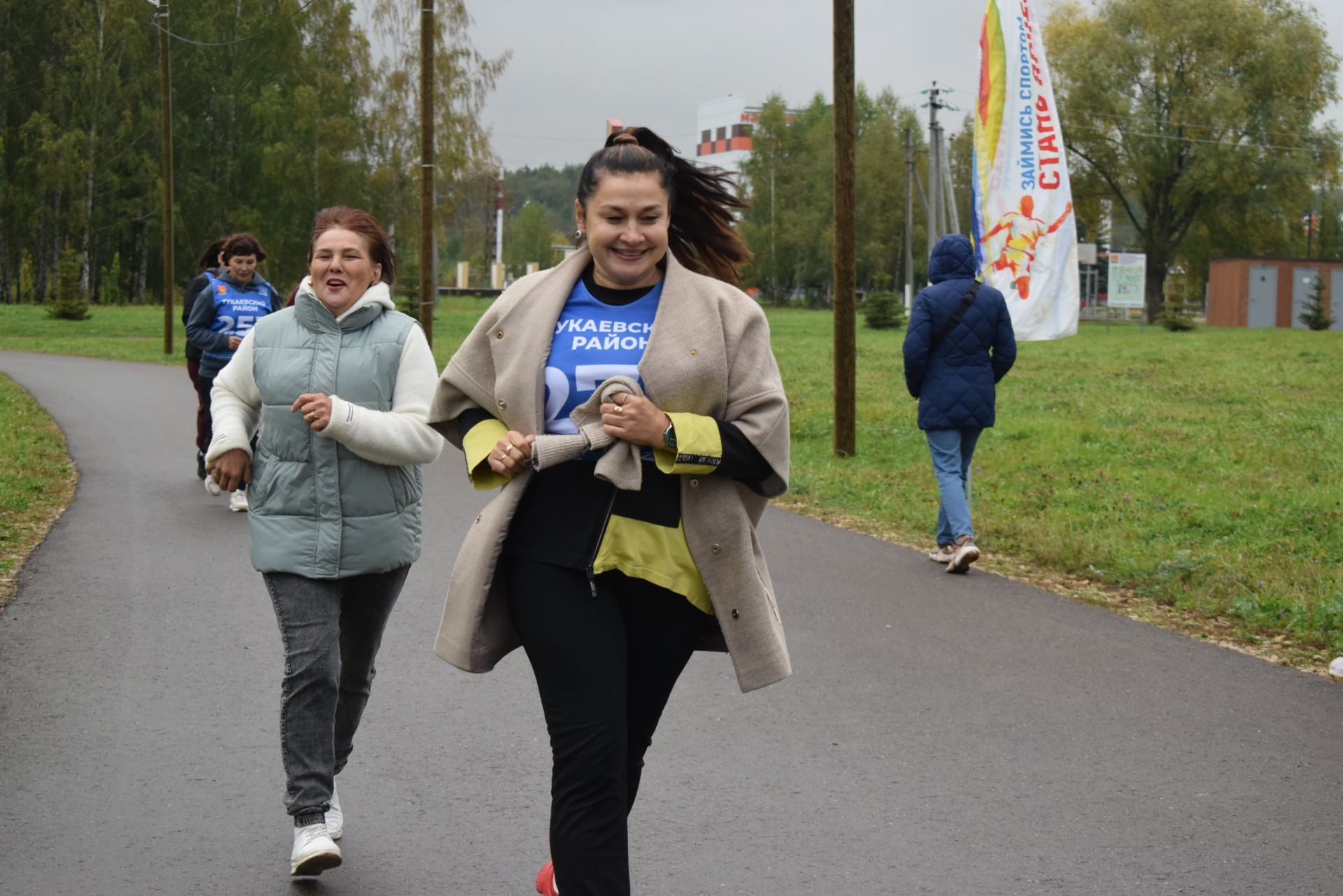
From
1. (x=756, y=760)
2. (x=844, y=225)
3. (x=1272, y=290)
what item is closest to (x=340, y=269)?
(x=756, y=760)

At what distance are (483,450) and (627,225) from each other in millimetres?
583

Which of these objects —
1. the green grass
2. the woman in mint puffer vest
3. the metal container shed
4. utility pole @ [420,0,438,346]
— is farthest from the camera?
the metal container shed

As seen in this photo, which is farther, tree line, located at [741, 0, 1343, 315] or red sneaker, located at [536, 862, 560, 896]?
tree line, located at [741, 0, 1343, 315]

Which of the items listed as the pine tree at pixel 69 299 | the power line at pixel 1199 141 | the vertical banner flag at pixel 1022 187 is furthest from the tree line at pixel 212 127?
the vertical banner flag at pixel 1022 187

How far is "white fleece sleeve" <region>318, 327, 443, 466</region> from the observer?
12.7ft

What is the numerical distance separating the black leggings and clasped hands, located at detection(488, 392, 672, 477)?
0.25 m

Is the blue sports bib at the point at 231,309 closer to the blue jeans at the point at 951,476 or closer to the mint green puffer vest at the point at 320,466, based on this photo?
the blue jeans at the point at 951,476

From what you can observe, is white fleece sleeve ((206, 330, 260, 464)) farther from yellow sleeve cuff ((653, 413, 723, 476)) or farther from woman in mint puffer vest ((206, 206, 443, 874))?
yellow sleeve cuff ((653, 413, 723, 476))

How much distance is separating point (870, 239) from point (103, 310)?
55.1 m

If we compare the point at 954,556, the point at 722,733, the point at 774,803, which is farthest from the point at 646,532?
the point at 954,556

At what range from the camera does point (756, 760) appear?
5047 millimetres

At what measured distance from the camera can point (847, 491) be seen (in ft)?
39.8

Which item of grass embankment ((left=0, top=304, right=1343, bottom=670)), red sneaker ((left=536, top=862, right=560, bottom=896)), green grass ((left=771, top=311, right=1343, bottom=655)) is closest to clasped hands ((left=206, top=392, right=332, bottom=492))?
red sneaker ((left=536, top=862, right=560, bottom=896))

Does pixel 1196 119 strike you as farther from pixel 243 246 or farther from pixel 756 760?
pixel 756 760
